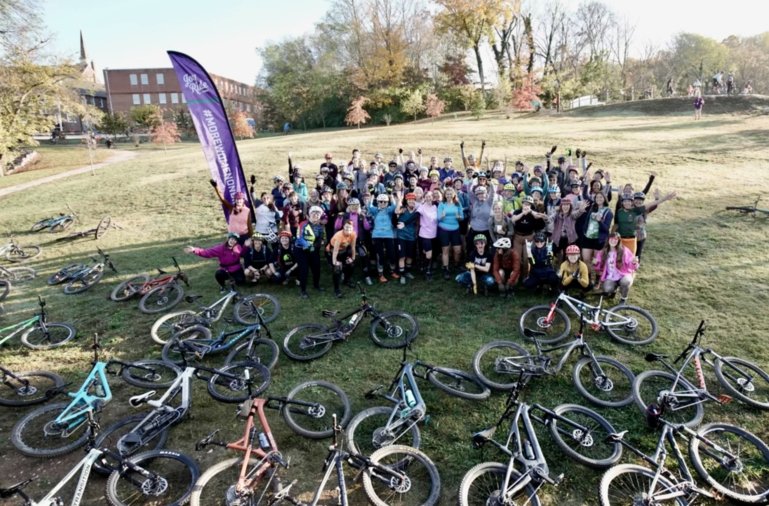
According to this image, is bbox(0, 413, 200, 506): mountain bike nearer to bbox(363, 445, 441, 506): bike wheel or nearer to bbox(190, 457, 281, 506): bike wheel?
bbox(190, 457, 281, 506): bike wheel

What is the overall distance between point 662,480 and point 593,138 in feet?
84.0

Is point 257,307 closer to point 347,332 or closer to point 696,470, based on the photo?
point 347,332

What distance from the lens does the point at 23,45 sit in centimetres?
3450

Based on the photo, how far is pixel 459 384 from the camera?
7.32m

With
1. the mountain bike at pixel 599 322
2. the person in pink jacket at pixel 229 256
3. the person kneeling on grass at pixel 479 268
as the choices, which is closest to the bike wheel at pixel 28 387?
the person in pink jacket at pixel 229 256

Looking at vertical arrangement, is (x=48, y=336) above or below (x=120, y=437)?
above

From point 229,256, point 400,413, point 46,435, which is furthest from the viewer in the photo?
point 229,256

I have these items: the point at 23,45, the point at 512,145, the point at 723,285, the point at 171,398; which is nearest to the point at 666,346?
the point at 723,285

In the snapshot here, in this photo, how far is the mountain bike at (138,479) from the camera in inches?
205

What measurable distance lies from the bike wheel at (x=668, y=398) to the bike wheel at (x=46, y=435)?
8378 mm

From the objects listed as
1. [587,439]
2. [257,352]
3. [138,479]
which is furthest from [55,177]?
[587,439]

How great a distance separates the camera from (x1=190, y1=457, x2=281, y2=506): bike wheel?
16.7 ft

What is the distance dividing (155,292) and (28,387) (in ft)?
11.7

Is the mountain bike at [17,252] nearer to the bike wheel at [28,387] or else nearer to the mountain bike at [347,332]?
the bike wheel at [28,387]
